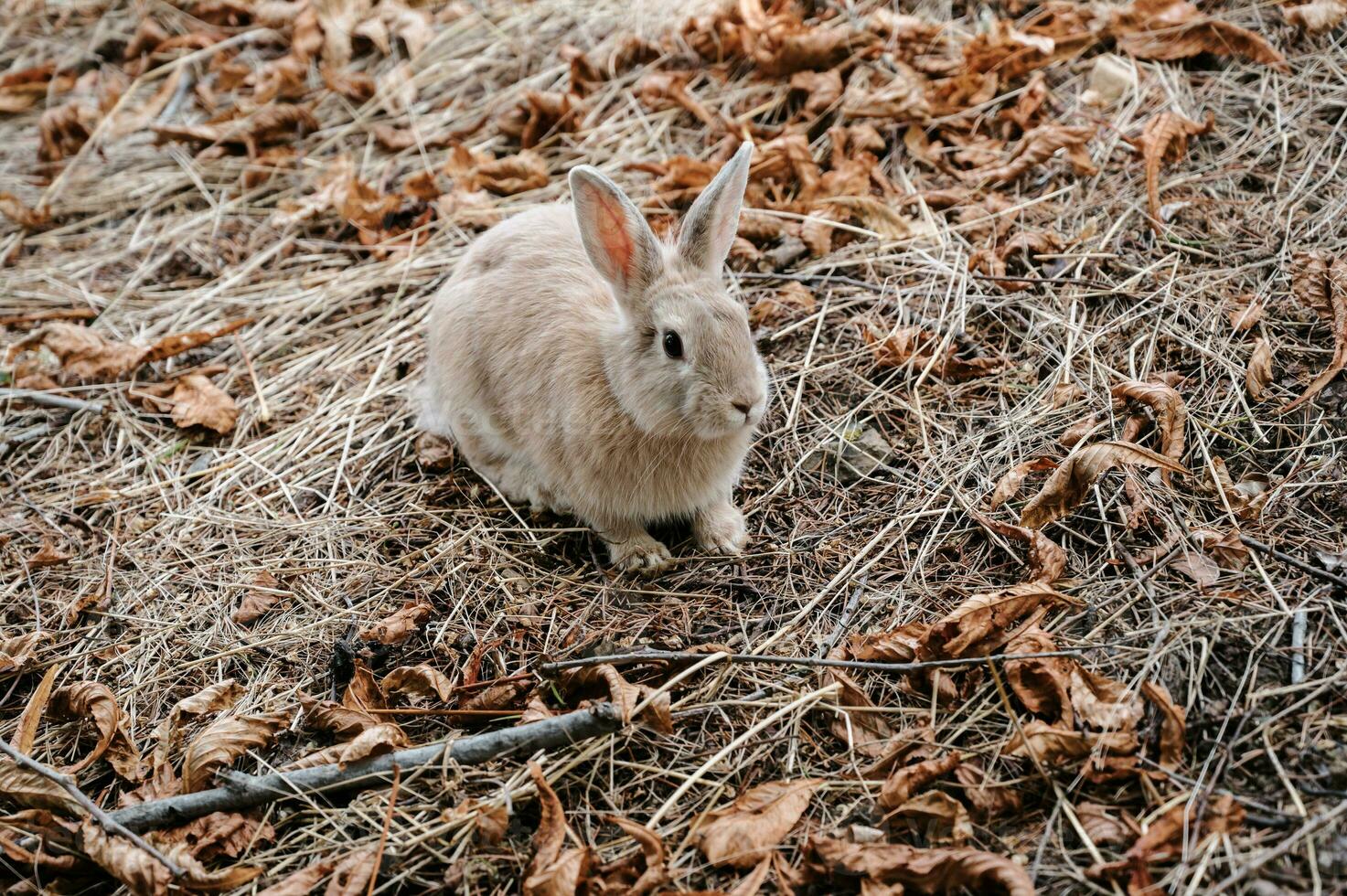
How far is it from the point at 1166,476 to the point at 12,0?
8228 mm

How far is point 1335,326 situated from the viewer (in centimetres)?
331

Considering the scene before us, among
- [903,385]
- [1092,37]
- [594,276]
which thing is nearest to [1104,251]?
[903,385]

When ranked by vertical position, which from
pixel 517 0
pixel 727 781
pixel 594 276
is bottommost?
pixel 727 781

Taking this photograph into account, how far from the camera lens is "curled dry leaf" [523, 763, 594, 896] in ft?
7.79

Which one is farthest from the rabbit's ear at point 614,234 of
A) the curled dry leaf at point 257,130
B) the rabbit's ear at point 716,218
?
the curled dry leaf at point 257,130

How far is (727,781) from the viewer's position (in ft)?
8.71

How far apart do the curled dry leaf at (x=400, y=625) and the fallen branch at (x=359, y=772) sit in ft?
1.63

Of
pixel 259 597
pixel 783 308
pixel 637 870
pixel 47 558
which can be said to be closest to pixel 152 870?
pixel 259 597

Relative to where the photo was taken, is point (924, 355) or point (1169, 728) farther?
point (924, 355)

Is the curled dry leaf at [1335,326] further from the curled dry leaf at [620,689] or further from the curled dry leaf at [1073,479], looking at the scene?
the curled dry leaf at [620,689]

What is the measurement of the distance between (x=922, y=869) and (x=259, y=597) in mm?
2312

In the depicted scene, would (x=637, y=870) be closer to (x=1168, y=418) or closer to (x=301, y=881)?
(x=301, y=881)

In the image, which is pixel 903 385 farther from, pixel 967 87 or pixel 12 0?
pixel 12 0

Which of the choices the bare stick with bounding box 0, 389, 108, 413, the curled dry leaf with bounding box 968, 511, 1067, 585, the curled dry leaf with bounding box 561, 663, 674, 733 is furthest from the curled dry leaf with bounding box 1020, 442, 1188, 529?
the bare stick with bounding box 0, 389, 108, 413
